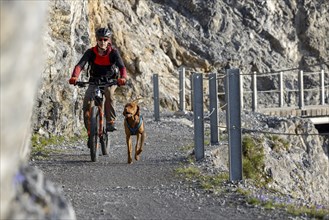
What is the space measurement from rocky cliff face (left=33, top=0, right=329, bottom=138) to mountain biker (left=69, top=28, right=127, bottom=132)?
A: 6735mm

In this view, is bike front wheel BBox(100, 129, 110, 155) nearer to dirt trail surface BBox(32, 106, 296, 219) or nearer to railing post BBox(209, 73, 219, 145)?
dirt trail surface BBox(32, 106, 296, 219)

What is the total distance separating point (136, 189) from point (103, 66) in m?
2.69

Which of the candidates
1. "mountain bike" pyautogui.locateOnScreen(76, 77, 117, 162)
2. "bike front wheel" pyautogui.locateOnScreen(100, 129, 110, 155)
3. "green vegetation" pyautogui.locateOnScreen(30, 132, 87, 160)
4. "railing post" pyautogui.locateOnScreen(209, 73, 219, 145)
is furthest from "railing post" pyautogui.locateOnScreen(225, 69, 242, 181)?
"railing post" pyautogui.locateOnScreen(209, 73, 219, 145)

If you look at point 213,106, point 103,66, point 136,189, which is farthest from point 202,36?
point 136,189

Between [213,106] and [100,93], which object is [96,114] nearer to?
[100,93]

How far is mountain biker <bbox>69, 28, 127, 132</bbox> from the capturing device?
10.4 m

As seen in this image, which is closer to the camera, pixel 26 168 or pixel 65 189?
pixel 26 168

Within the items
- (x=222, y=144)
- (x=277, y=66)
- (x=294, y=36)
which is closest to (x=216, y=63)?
(x=277, y=66)

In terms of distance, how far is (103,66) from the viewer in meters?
10.6

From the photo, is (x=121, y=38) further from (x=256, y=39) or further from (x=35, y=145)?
(x=35, y=145)

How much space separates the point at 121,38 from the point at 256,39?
28.9ft

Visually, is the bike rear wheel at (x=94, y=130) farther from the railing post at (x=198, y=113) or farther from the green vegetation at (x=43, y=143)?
the railing post at (x=198, y=113)

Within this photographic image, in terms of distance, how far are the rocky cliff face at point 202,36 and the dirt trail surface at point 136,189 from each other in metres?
6.49

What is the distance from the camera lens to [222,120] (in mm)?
18703
